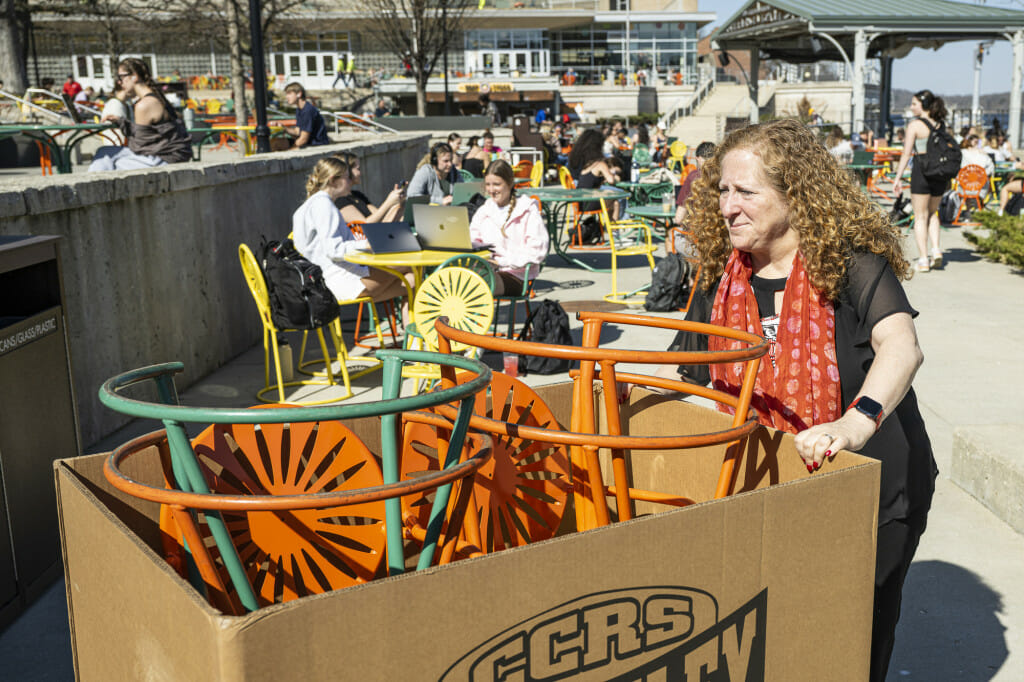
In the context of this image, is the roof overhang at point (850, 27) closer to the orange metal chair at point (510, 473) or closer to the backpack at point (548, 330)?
the backpack at point (548, 330)

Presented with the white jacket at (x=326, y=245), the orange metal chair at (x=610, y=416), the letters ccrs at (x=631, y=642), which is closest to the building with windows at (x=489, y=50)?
the white jacket at (x=326, y=245)

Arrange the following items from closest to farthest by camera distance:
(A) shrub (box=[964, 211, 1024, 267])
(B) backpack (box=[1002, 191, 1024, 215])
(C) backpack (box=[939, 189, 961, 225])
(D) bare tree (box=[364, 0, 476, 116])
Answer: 1. (A) shrub (box=[964, 211, 1024, 267])
2. (B) backpack (box=[1002, 191, 1024, 215])
3. (C) backpack (box=[939, 189, 961, 225])
4. (D) bare tree (box=[364, 0, 476, 116])

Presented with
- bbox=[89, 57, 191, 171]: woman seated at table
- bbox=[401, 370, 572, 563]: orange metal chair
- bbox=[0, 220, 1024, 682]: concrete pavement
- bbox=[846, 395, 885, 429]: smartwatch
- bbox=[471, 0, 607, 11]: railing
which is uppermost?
bbox=[471, 0, 607, 11]: railing

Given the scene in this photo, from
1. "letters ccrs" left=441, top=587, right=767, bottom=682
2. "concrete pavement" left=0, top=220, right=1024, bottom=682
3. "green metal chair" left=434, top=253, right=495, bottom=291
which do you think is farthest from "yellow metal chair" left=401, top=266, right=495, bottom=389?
"letters ccrs" left=441, top=587, right=767, bottom=682

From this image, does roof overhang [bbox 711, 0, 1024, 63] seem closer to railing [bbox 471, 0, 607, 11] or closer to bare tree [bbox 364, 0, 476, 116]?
bare tree [bbox 364, 0, 476, 116]

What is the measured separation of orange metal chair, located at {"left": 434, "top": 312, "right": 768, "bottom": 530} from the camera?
4.98ft

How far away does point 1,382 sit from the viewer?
3232 millimetres

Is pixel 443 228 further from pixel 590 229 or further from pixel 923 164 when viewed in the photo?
pixel 923 164

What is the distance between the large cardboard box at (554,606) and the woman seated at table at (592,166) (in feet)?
35.6

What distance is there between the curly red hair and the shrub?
9431 mm

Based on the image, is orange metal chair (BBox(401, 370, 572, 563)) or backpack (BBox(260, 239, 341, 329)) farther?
backpack (BBox(260, 239, 341, 329))

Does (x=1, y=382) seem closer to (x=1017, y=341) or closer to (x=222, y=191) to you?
(x=222, y=191)

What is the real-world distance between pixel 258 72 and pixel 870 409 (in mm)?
9441

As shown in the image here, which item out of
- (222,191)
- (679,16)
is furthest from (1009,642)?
(679,16)
